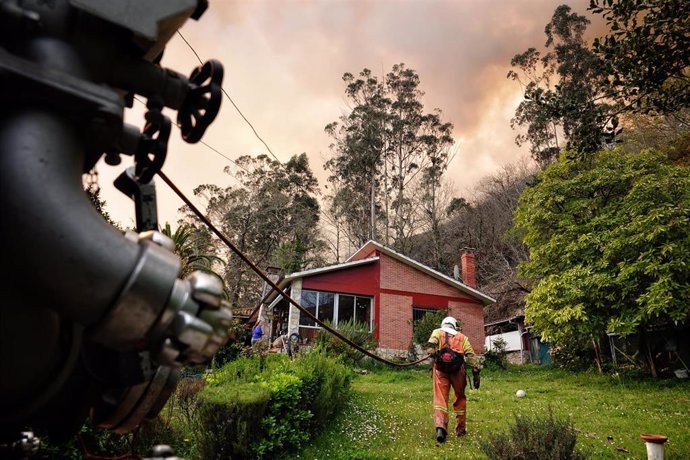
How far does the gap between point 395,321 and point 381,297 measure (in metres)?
1.56

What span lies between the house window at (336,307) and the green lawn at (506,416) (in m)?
7.31

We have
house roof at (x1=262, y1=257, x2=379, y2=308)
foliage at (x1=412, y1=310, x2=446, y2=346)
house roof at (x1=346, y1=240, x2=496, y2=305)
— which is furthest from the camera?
house roof at (x1=346, y1=240, x2=496, y2=305)

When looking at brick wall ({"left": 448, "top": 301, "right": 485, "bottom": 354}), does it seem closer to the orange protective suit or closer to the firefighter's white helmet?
the firefighter's white helmet

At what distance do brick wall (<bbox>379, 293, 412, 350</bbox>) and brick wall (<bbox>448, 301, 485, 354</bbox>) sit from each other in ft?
9.48

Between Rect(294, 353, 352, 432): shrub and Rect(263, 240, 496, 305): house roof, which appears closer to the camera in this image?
Rect(294, 353, 352, 432): shrub

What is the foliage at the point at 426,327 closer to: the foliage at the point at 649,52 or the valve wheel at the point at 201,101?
the foliage at the point at 649,52

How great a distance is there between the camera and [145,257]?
48.8 inches

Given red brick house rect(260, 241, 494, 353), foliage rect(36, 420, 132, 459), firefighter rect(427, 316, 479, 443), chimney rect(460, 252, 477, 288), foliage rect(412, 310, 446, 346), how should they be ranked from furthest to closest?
chimney rect(460, 252, 477, 288) → red brick house rect(260, 241, 494, 353) → foliage rect(412, 310, 446, 346) → firefighter rect(427, 316, 479, 443) → foliage rect(36, 420, 132, 459)

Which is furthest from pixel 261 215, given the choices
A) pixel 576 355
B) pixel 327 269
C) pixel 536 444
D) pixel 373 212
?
pixel 536 444

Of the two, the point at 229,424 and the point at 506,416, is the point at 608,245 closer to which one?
the point at 506,416

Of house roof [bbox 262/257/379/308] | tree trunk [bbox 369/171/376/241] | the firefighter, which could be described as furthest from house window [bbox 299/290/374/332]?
tree trunk [bbox 369/171/376/241]

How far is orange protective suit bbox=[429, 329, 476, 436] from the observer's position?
777 centimetres

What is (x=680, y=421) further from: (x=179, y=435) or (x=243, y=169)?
(x=243, y=169)

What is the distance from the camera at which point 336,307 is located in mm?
24734
